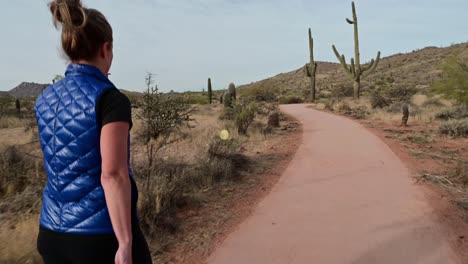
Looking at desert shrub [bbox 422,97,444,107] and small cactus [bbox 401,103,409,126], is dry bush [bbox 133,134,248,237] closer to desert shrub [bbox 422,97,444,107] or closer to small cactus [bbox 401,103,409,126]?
small cactus [bbox 401,103,409,126]

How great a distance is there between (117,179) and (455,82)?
17989 mm

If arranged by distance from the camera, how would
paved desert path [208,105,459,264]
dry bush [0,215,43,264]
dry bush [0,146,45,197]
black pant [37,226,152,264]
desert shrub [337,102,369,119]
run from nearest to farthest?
black pant [37,226,152,264] → dry bush [0,215,43,264] → paved desert path [208,105,459,264] → dry bush [0,146,45,197] → desert shrub [337,102,369,119]

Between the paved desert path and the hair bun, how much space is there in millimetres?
3033

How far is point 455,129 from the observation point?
37.0 feet

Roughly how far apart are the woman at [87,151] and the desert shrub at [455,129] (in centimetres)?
1213

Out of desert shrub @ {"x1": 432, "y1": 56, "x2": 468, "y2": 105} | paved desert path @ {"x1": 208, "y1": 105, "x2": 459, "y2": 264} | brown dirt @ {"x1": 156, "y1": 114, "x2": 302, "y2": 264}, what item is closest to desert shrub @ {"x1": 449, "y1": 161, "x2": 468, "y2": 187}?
paved desert path @ {"x1": 208, "y1": 105, "x2": 459, "y2": 264}

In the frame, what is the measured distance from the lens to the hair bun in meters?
1.51

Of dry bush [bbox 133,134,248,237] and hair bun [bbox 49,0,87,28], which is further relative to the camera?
dry bush [bbox 133,134,248,237]

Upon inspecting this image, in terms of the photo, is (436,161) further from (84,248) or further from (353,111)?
(353,111)

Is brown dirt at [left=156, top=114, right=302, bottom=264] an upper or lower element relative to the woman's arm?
lower

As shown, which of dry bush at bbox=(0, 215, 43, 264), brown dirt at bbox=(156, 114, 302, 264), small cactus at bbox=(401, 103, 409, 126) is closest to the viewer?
dry bush at bbox=(0, 215, 43, 264)

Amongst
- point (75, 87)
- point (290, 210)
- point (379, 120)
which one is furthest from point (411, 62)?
point (75, 87)

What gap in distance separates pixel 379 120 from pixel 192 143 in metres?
9.45

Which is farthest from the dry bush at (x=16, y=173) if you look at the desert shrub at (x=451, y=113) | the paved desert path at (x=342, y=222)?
the desert shrub at (x=451, y=113)
